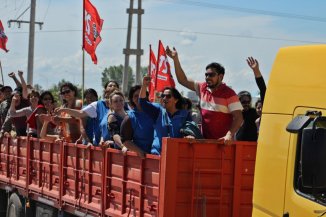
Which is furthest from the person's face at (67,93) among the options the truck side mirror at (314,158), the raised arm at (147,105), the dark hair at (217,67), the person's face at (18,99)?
the truck side mirror at (314,158)

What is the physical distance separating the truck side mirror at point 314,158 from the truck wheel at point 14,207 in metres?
7.13

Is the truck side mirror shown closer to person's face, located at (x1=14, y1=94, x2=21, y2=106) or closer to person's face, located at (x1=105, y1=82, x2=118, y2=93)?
person's face, located at (x1=105, y1=82, x2=118, y2=93)

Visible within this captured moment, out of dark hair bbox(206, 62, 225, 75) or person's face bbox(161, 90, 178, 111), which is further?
person's face bbox(161, 90, 178, 111)

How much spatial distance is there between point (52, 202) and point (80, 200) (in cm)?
112

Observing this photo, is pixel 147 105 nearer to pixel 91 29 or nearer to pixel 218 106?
pixel 218 106

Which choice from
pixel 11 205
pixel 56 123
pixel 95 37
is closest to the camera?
pixel 56 123

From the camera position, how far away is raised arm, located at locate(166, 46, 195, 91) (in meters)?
7.06

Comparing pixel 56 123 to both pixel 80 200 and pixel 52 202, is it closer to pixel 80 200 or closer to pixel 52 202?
pixel 52 202

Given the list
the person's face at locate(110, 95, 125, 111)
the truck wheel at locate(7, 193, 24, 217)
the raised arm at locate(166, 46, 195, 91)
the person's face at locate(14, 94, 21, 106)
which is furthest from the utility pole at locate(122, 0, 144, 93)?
the raised arm at locate(166, 46, 195, 91)

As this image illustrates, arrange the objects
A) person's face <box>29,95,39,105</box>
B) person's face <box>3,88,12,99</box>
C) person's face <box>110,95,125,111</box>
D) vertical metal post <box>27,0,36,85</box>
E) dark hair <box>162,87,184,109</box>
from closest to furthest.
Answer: dark hair <box>162,87,184,109</box>
person's face <box>110,95,125,111</box>
person's face <box>29,95,39,105</box>
person's face <box>3,88,12,99</box>
vertical metal post <box>27,0,36,85</box>

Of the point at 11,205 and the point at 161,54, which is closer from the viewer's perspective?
the point at 11,205

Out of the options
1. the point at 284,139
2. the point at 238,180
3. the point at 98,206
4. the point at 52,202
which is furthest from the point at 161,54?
the point at 284,139

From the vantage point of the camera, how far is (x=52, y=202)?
918 centimetres

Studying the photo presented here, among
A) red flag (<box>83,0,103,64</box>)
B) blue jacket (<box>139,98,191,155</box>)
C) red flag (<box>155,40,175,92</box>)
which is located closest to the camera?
blue jacket (<box>139,98,191,155</box>)
